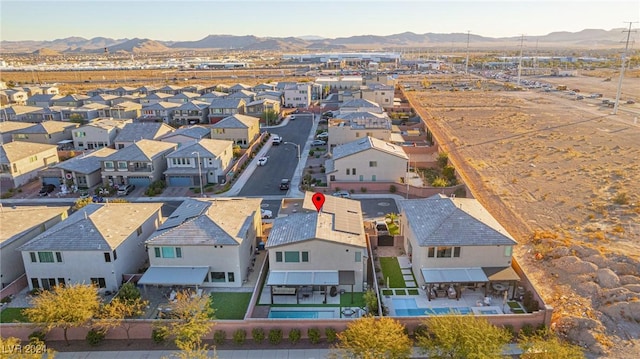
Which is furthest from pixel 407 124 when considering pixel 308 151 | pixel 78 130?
pixel 78 130

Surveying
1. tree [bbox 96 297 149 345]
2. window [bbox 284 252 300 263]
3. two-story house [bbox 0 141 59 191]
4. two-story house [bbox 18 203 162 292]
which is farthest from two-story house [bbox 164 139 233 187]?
tree [bbox 96 297 149 345]

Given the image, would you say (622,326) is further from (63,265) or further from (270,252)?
(63,265)

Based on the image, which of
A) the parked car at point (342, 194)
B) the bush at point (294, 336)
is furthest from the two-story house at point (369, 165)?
the bush at point (294, 336)

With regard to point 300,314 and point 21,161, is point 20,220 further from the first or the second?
point 21,161

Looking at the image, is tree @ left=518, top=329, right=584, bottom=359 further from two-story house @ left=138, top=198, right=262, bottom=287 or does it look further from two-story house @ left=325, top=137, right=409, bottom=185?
two-story house @ left=325, top=137, right=409, bottom=185

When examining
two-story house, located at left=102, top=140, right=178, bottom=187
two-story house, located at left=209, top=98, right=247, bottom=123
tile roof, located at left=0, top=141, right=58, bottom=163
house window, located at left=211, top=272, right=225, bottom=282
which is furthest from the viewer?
two-story house, located at left=209, top=98, right=247, bottom=123

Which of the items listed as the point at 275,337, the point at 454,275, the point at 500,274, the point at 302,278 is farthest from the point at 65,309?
the point at 500,274
